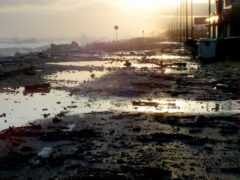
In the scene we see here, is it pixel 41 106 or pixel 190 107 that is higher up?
pixel 41 106

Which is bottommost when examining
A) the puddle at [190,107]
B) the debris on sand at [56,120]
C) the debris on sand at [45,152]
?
the puddle at [190,107]

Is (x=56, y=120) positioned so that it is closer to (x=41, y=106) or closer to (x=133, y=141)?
(x=41, y=106)

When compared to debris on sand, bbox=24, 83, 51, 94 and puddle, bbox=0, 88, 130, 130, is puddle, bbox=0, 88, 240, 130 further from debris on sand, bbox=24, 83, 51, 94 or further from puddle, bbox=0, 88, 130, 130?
debris on sand, bbox=24, 83, 51, 94

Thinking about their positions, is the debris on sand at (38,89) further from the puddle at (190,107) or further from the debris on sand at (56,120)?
the debris on sand at (56,120)

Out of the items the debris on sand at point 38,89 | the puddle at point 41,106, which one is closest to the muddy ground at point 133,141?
the puddle at point 41,106

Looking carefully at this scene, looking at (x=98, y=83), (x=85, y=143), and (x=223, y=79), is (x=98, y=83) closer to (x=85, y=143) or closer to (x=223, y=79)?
(x=223, y=79)

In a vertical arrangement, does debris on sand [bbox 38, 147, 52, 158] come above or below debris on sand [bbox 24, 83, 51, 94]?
below

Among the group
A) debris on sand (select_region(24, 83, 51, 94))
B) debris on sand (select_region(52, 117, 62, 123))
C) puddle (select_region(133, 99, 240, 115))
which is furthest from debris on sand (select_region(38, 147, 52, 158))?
→ debris on sand (select_region(24, 83, 51, 94))

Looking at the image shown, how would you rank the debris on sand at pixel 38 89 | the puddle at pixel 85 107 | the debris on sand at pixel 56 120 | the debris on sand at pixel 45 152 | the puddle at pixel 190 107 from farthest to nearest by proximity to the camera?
the debris on sand at pixel 38 89, the puddle at pixel 190 107, the puddle at pixel 85 107, the debris on sand at pixel 56 120, the debris on sand at pixel 45 152

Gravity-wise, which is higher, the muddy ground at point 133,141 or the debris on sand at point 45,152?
the debris on sand at point 45,152

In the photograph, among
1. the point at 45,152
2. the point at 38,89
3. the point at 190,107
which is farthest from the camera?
the point at 38,89

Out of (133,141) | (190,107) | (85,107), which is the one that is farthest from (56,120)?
(190,107)

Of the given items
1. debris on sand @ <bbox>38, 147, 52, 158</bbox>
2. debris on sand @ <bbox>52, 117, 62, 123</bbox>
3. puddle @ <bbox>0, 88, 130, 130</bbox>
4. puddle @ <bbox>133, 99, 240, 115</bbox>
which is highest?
debris on sand @ <bbox>52, 117, 62, 123</bbox>

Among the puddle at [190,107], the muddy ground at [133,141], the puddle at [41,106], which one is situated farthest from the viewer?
the puddle at [190,107]
